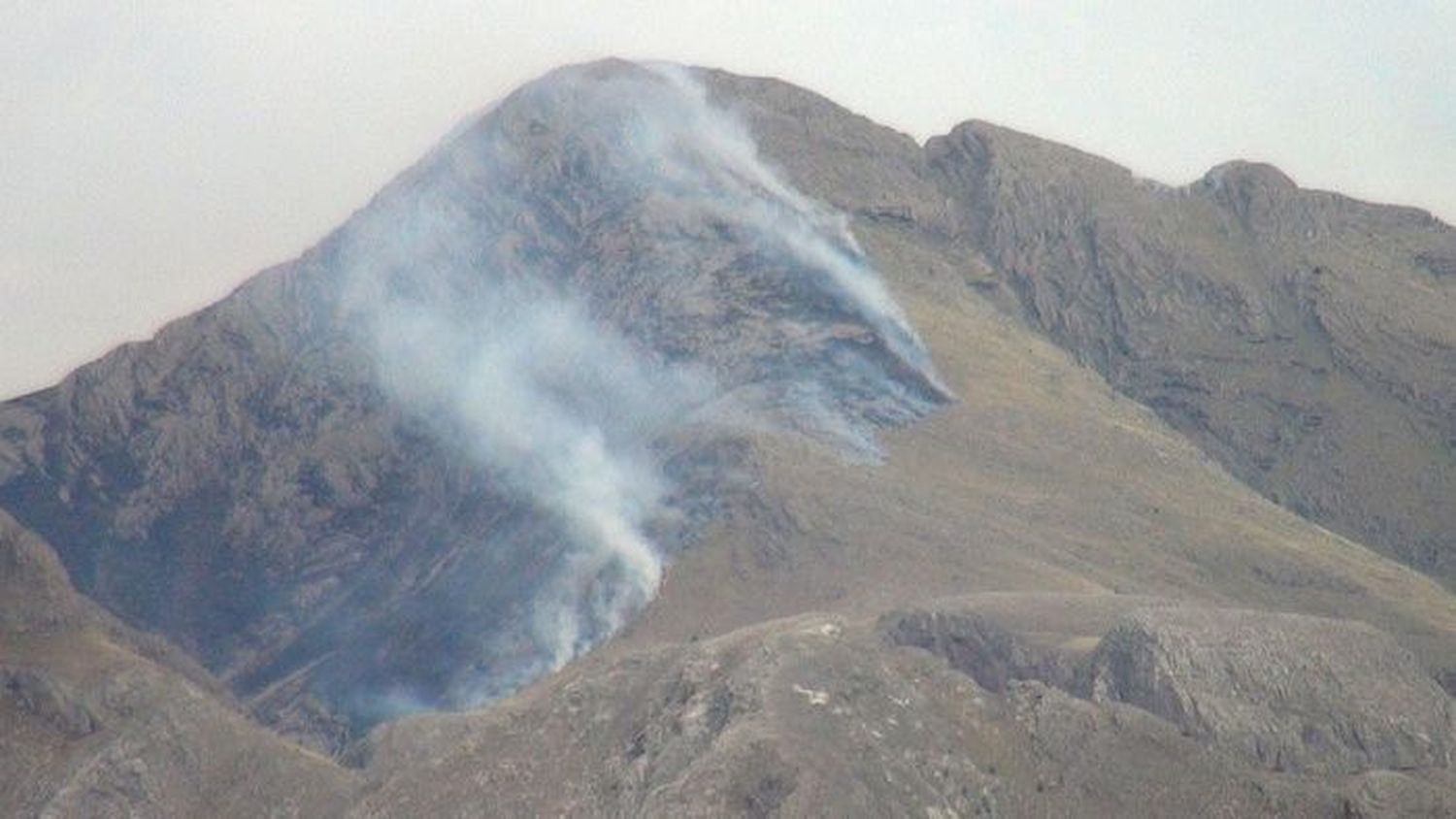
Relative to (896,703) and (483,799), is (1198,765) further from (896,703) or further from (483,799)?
(483,799)

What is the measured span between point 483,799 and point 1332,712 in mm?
50475

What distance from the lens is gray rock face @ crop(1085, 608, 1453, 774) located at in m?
185

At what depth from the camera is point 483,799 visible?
18175 cm

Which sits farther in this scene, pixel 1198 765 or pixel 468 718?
pixel 468 718

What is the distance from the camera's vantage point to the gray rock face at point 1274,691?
606 feet

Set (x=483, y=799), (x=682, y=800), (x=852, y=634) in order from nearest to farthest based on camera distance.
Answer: (x=682, y=800) < (x=483, y=799) < (x=852, y=634)

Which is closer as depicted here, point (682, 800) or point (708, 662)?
point (682, 800)

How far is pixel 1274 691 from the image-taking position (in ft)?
619

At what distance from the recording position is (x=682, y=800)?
556 ft

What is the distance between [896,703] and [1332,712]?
26896mm

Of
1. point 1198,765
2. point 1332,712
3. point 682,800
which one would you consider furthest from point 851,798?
point 1332,712

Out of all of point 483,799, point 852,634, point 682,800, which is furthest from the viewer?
point 852,634

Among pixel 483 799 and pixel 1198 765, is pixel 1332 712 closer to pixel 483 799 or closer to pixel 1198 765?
pixel 1198 765

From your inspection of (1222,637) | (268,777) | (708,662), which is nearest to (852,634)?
(708,662)
